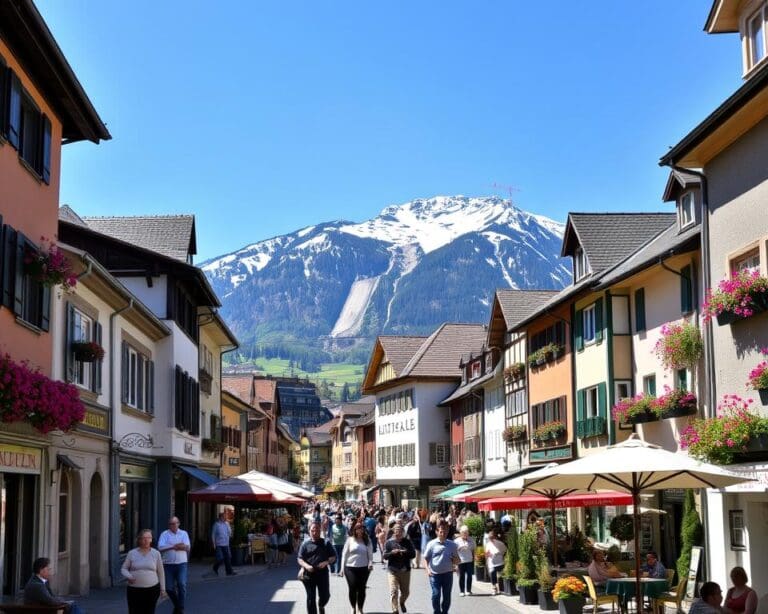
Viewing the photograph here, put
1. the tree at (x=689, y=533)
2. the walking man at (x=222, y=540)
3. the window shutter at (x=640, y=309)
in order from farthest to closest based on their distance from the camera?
the walking man at (x=222, y=540)
the window shutter at (x=640, y=309)
the tree at (x=689, y=533)

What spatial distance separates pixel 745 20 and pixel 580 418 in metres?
17.7

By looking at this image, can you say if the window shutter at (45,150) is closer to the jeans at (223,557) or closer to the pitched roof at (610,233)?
the jeans at (223,557)

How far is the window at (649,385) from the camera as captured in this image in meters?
30.9

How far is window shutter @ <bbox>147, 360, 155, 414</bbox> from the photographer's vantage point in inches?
1303

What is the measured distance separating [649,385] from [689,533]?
6.62m

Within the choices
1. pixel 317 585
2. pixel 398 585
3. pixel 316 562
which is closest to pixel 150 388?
pixel 398 585

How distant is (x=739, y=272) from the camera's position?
20906 mm

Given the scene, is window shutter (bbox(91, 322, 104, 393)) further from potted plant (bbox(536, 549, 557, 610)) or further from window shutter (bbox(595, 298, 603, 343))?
window shutter (bbox(595, 298, 603, 343))

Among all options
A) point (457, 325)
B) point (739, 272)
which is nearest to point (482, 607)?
point (739, 272)

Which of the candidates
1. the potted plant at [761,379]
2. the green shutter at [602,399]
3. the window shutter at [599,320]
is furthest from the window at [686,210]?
the potted plant at [761,379]

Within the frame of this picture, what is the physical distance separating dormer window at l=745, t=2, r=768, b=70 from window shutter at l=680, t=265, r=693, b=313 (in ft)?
22.0

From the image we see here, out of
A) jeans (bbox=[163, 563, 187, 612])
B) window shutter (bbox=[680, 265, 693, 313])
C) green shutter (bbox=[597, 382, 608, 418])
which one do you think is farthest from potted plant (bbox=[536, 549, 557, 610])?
green shutter (bbox=[597, 382, 608, 418])

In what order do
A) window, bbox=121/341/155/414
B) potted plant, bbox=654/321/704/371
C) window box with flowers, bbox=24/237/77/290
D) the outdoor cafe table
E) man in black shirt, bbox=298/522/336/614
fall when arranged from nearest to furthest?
window box with flowers, bbox=24/237/77/290, man in black shirt, bbox=298/522/336/614, the outdoor cafe table, potted plant, bbox=654/321/704/371, window, bbox=121/341/155/414

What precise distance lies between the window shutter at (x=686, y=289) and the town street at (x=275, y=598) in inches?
305
